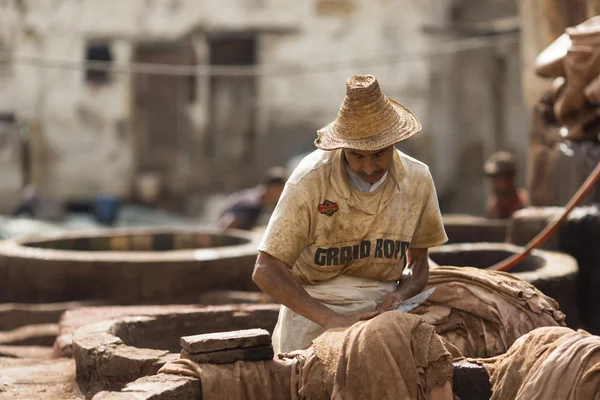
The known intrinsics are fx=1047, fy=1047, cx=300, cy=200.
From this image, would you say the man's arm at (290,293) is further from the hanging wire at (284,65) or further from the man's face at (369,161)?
the hanging wire at (284,65)

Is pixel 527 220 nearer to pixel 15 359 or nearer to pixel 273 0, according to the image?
pixel 15 359

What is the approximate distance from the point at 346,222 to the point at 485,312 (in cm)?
72

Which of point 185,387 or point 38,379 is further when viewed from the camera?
point 38,379

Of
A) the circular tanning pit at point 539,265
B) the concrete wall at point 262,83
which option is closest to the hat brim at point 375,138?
the circular tanning pit at point 539,265

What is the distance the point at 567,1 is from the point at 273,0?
31.5 feet

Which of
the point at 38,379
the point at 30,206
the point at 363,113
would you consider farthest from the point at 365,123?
the point at 30,206

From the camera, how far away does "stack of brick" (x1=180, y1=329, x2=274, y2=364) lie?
3.94m

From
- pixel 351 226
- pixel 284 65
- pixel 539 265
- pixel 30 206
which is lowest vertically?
pixel 30 206

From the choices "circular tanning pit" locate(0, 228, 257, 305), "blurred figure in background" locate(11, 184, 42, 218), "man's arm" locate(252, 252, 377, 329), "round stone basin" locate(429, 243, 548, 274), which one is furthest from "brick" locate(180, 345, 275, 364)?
"blurred figure in background" locate(11, 184, 42, 218)

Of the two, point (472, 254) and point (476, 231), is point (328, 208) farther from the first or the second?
point (476, 231)

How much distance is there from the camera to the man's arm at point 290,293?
4199 mm

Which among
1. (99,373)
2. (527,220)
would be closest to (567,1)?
(527,220)

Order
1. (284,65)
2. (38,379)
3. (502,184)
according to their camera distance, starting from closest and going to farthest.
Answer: (38,379) < (502,184) < (284,65)

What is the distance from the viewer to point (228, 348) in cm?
397
